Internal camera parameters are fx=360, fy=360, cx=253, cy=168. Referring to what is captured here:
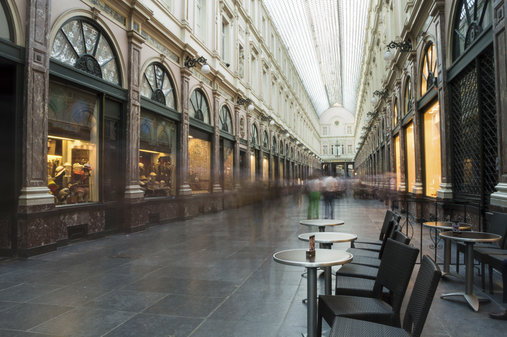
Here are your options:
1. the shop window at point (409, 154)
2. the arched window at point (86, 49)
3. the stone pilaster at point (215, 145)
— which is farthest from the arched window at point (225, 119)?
the shop window at point (409, 154)

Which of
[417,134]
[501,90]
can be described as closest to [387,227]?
[501,90]

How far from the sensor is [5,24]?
6676mm

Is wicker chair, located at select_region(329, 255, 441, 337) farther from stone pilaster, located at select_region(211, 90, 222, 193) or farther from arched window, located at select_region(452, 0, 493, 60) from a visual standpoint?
stone pilaster, located at select_region(211, 90, 222, 193)

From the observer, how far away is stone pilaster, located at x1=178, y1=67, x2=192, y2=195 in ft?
43.5

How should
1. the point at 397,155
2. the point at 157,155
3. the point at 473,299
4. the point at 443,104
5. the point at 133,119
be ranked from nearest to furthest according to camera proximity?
the point at 473,299 < the point at 443,104 < the point at 133,119 < the point at 157,155 < the point at 397,155

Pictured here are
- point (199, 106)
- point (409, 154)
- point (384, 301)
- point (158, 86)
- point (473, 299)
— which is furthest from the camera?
point (199, 106)

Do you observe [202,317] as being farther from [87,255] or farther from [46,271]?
[87,255]

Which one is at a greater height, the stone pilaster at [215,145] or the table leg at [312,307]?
the stone pilaster at [215,145]

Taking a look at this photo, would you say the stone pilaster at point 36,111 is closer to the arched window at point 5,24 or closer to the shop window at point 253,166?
the arched window at point 5,24

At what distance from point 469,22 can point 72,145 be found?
9312 millimetres

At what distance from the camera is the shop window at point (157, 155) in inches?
443

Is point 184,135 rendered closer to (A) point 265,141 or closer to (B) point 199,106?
(B) point 199,106

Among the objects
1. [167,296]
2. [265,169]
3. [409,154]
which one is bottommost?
[167,296]

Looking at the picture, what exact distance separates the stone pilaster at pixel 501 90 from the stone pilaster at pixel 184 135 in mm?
9808
